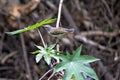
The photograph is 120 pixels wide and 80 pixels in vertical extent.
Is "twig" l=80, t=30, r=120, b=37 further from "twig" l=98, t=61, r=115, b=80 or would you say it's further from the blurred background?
"twig" l=98, t=61, r=115, b=80

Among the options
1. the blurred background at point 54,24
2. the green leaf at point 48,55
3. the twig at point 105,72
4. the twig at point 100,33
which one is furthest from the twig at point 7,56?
the green leaf at point 48,55

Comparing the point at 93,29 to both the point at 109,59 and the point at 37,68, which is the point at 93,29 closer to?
the point at 109,59

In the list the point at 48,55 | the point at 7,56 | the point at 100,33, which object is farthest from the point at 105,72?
the point at 48,55

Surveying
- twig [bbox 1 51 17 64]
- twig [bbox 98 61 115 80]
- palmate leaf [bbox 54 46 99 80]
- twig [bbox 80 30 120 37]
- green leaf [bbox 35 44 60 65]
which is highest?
green leaf [bbox 35 44 60 65]

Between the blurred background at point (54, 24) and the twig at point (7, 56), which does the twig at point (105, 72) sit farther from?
the twig at point (7, 56)

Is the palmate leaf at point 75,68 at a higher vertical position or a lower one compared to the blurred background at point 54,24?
higher

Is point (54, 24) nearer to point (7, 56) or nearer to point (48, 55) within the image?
point (7, 56)

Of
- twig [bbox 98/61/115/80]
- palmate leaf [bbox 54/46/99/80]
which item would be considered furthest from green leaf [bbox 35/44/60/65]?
twig [bbox 98/61/115/80]

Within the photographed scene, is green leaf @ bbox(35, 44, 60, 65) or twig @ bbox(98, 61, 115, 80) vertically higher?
green leaf @ bbox(35, 44, 60, 65)
